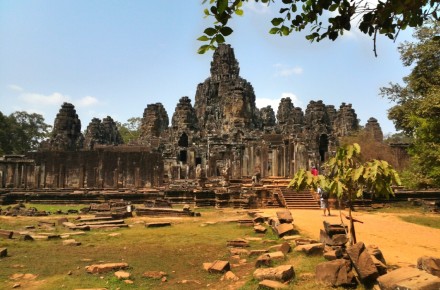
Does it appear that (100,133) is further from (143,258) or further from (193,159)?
(143,258)

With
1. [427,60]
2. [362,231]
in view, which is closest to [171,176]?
[427,60]

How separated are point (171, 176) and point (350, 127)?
1091 inches

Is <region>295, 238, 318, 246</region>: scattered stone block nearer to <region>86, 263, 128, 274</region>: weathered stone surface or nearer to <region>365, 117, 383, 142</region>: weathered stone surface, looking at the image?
<region>86, 263, 128, 274</region>: weathered stone surface

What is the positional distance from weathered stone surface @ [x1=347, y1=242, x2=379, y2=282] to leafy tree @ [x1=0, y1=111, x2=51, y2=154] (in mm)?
49757

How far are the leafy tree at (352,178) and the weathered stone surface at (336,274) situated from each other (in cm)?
127

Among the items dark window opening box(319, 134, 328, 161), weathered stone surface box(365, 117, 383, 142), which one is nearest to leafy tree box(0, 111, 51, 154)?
dark window opening box(319, 134, 328, 161)

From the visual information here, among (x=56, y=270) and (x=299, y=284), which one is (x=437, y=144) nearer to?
(x=299, y=284)

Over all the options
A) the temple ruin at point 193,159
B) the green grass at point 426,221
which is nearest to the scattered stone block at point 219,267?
the green grass at point 426,221

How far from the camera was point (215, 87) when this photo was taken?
53781 millimetres

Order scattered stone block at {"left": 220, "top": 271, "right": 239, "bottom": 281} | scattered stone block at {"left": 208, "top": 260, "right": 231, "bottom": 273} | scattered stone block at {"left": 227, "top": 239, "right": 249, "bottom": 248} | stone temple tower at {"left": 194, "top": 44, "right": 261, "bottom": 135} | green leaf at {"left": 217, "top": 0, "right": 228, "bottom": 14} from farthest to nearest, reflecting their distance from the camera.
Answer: stone temple tower at {"left": 194, "top": 44, "right": 261, "bottom": 135} → scattered stone block at {"left": 227, "top": 239, "right": 249, "bottom": 248} → scattered stone block at {"left": 208, "top": 260, "right": 231, "bottom": 273} → scattered stone block at {"left": 220, "top": 271, "right": 239, "bottom": 281} → green leaf at {"left": 217, "top": 0, "right": 228, "bottom": 14}

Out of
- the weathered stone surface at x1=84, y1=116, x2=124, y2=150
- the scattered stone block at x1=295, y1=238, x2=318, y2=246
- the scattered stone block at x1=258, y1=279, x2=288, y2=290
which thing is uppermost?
the weathered stone surface at x1=84, y1=116, x2=124, y2=150

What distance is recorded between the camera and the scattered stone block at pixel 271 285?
5319mm

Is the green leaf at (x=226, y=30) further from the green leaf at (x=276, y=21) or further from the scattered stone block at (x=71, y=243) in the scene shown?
the scattered stone block at (x=71, y=243)

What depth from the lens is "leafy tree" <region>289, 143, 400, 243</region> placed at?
20.4ft
